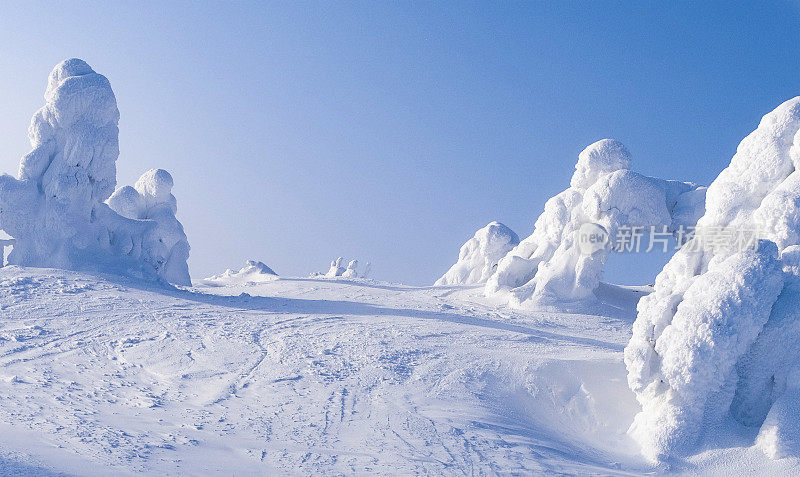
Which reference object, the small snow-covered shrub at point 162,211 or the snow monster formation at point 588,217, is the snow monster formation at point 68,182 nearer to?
the small snow-covered shrub at point 162,211

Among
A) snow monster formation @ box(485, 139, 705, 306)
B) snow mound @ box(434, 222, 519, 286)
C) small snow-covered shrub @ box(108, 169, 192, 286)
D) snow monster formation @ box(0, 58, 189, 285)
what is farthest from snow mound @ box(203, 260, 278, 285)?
snow monster formation @ box(485, 139, 705, 306)

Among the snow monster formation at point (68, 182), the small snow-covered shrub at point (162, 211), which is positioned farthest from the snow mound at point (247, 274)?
the snow monster formation at point (68, 182)

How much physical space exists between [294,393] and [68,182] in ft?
31.0

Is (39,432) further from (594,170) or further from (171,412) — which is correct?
(594,170)

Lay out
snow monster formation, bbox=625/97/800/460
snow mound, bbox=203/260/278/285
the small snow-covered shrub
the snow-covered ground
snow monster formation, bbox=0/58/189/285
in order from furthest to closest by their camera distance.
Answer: snow mound, bbox=203/260/278/285
the small snow-covered shrub
snow monster formation, bbox=0/58/189/285
snow monster formation, bbox=625/97/800/460
the snow-covered ground

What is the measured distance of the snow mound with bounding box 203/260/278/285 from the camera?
84.0 ft

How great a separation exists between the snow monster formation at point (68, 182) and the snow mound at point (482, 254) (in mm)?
13283

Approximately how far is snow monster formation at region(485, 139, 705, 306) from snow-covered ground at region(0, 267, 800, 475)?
348 centimetres

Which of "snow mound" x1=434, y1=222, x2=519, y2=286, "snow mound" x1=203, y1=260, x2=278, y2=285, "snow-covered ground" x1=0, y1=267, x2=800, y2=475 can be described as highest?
"snow mound" x1=434, y1=222, x2=519, y2=286

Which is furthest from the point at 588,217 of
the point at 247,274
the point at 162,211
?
the point at 247,274

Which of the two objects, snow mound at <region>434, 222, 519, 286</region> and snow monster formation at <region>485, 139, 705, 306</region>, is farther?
snow mound at <region>434, 222, 519, 286</region>

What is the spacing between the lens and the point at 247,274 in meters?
27.6

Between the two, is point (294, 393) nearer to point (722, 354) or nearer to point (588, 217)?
point (722, 354)
